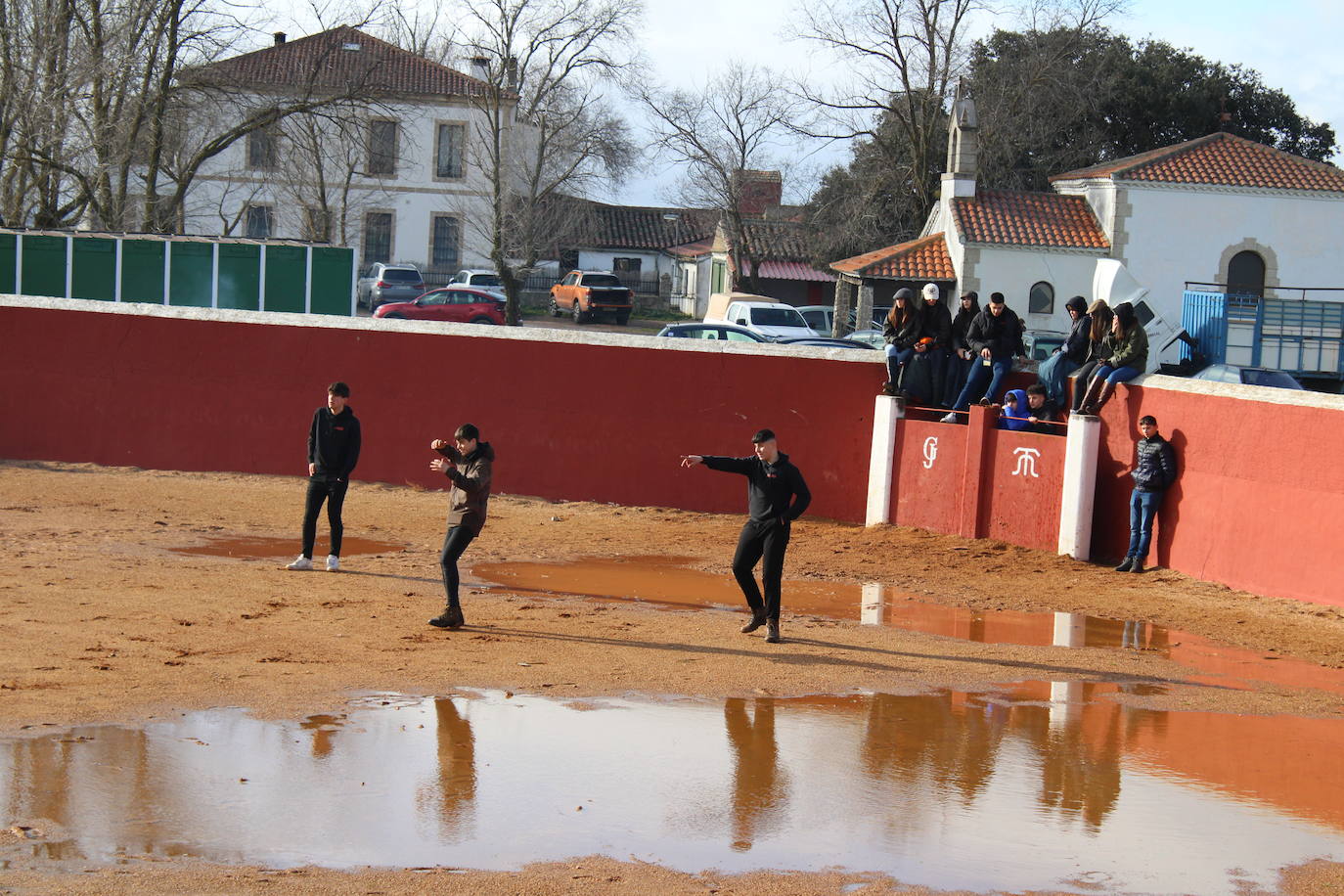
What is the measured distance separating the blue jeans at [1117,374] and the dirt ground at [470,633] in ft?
6.89

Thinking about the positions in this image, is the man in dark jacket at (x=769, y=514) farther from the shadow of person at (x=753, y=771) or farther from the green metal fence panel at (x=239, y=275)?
the green metal fence panel at (x=239, y=275)

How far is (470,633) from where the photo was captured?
10.6m

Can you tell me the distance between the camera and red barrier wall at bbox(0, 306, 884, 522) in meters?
17.5

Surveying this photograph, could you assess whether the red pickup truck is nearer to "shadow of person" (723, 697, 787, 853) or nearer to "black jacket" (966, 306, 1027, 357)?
"black jacket" (966, 306, 1027, 357)

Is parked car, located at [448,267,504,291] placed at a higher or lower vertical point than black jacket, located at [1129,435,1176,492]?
higher

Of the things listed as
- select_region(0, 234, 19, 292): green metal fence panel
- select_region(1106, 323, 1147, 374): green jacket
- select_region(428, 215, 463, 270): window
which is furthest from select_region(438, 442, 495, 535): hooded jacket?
select_region(428, 215, 463, 270): window

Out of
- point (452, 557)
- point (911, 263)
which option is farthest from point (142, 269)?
point (911, 263)

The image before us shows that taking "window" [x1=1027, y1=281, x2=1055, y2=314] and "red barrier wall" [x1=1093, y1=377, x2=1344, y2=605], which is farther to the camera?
"window" [x1=1027, y1=281, x2=1055, y2=314]

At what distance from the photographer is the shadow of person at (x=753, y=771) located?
6.81 meters

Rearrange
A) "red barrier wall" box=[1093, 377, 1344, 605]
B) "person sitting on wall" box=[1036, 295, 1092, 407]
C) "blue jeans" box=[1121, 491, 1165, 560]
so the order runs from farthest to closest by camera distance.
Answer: "person sitting on wall" box=[1036, 295, 1092, 407]
"blue jeans" box=[1121, 491, 1165, 560]
"red barrier wall" box=[1093, 377, 1344, 605]

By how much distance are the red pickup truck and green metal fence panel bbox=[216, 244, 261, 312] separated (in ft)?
87.4

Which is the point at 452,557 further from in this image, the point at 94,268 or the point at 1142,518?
the point at 94,268

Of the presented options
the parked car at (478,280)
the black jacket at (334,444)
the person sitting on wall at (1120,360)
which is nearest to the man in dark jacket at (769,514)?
the black jacket at (334,444)

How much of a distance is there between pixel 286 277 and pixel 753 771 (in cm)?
1894
